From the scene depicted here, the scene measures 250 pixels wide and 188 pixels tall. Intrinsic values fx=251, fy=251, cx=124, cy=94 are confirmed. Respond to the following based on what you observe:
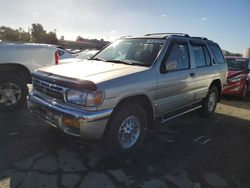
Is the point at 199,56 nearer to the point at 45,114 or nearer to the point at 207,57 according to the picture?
the point at 207,57

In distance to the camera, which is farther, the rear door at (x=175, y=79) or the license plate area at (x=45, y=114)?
the rear door at (x=175, y=79)

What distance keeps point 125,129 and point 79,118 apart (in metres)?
0.92

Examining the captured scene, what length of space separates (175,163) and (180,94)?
150 cm

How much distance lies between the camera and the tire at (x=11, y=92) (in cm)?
563

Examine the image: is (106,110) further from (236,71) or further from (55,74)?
(236,71)

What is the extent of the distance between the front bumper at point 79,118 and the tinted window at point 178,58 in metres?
1.61

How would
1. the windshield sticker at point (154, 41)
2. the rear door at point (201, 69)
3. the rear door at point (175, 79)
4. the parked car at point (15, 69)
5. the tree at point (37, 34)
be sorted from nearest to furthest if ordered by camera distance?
the rear door at point (175, 79) → the windshield sticker at point (154, 41) → the rear door at point (201, 69) → the parked car at point (15, 69) → the tree at point (37, 34)

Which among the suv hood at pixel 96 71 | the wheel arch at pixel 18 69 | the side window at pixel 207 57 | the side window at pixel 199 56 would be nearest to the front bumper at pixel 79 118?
the suv hood at pixel 96 71

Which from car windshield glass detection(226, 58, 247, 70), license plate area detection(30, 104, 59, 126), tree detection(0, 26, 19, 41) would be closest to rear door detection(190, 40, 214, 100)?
license plate area detection(30, 104, 59, 126)

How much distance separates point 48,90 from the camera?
3.83m

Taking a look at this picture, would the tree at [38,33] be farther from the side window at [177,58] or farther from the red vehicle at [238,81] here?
the side window at [177,58]

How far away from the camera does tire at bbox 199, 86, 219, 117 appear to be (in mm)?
6328

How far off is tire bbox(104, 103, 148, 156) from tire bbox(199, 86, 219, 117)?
2.66 m

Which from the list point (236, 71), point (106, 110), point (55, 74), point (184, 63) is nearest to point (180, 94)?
point (184, 63)
